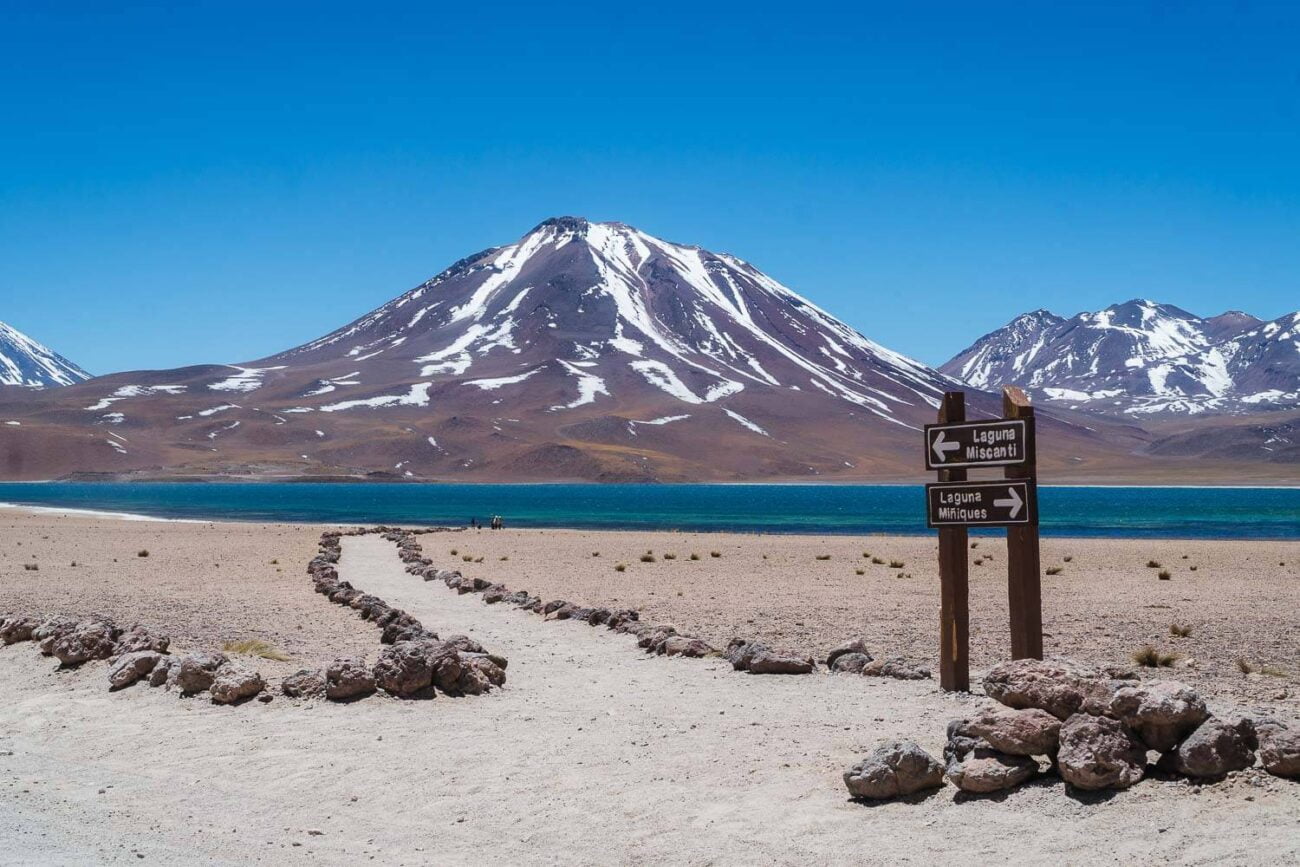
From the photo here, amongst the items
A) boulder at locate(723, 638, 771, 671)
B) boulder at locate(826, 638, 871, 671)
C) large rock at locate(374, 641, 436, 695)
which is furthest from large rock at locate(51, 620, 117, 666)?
boulder at locate(826, 638, 871, 671)

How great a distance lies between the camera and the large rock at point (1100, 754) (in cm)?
695

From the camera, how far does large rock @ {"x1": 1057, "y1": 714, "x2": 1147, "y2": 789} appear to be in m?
6.95

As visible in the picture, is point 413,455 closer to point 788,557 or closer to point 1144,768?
point 788,557

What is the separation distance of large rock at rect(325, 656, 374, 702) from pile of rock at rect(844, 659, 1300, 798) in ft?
16.7

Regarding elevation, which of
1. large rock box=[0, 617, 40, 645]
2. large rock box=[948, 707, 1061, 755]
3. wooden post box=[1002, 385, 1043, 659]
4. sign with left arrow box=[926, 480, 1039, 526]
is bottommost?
large rock box=[0, 617, 40, 645]

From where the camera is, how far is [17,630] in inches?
559

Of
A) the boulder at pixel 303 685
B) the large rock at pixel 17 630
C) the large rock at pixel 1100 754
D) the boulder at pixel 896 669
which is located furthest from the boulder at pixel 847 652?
the large rock at pixel 17 630

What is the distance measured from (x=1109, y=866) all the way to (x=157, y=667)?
890 cm

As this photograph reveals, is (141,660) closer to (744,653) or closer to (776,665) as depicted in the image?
(744,653)

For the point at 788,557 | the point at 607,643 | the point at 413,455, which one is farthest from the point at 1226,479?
the point at 607,643

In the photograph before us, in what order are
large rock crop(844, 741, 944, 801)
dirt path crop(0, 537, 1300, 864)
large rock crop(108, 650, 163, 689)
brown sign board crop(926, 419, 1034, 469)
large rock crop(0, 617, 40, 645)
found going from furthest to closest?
large rock crop(0, 617, 40, 645) < large rock crop(108, 650, 163, 689) < brown sign board crop(926, 419, 1034, 469) < large rock crop(844, 741, 944, 801) < dirt path crop(0, 537, 1300, 864)

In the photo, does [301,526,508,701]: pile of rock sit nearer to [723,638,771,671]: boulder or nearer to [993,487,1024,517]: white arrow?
[723,638,771,671]: boulder

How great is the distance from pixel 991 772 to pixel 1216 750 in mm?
1280

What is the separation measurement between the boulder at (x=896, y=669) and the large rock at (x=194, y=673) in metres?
6.29
